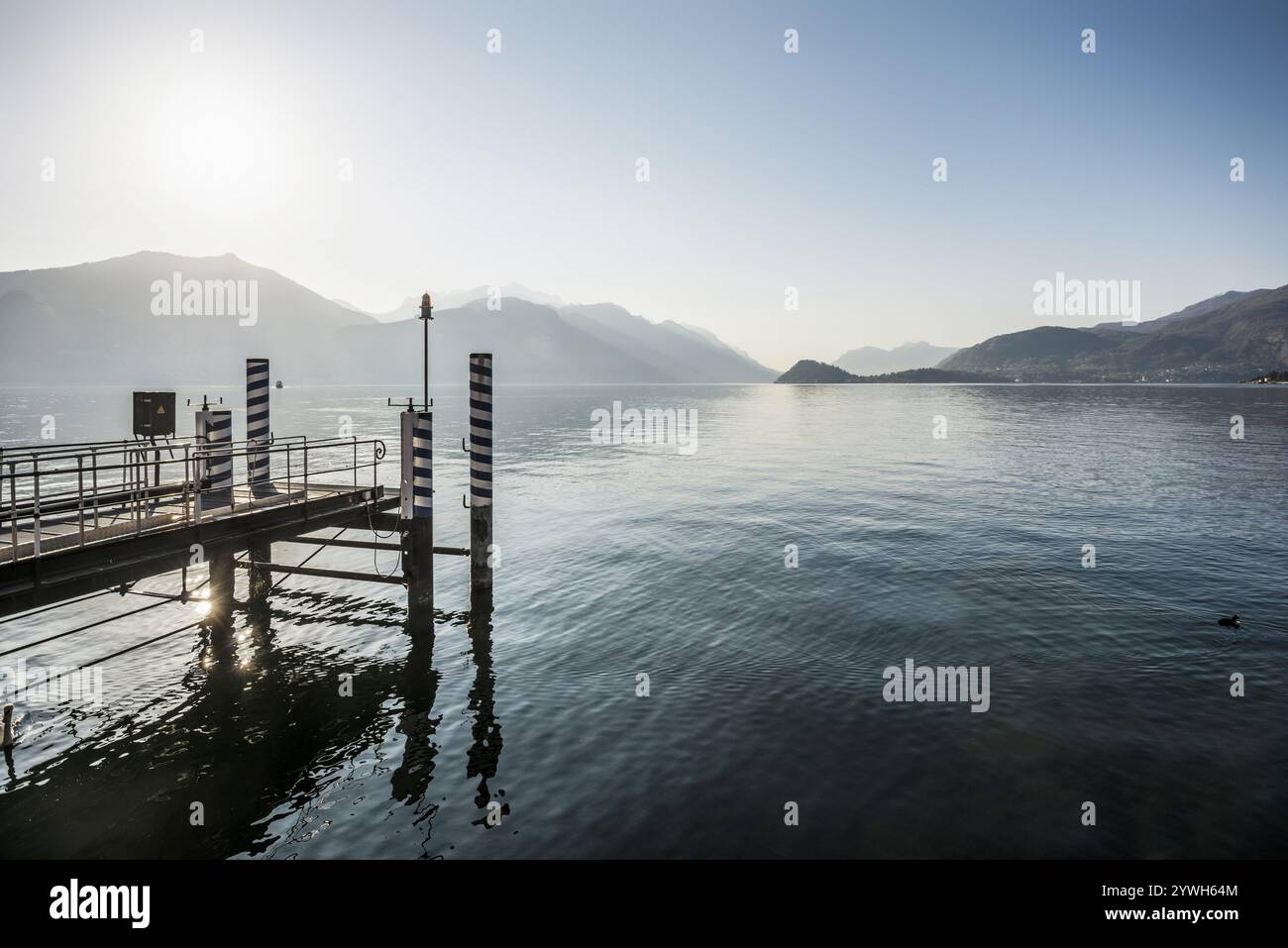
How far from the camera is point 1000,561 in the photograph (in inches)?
1324

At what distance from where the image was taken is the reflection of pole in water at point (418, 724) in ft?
50.8

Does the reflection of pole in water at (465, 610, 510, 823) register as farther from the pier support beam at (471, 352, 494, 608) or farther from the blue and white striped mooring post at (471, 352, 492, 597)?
the blue and white striped mooring post at (471, 352, 492, 597)

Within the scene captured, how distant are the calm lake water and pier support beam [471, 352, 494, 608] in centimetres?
179

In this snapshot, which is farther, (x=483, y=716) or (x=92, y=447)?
(x=92, y=447)

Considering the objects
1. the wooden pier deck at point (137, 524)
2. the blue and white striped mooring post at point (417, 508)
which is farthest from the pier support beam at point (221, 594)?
the blue and white striped mooring post at point (417, 508)

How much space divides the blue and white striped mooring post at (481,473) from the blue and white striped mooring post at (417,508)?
154 cm

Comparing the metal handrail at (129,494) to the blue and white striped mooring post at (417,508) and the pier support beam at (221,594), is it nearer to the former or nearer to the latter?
the blue and white striped mooring post at (417,508)

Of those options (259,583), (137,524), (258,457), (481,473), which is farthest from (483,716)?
(258,457)

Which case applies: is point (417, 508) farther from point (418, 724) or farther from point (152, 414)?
point (152, 414)

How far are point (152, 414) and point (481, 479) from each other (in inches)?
416

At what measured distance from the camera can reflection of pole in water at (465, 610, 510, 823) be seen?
16.0m

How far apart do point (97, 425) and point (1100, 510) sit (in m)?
150

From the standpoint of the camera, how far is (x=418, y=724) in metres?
18.7

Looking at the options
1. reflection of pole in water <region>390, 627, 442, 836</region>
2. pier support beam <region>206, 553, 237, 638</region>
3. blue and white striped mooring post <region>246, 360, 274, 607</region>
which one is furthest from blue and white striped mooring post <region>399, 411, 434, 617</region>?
pier support beam <region>206, 553, 237, 638</region>
